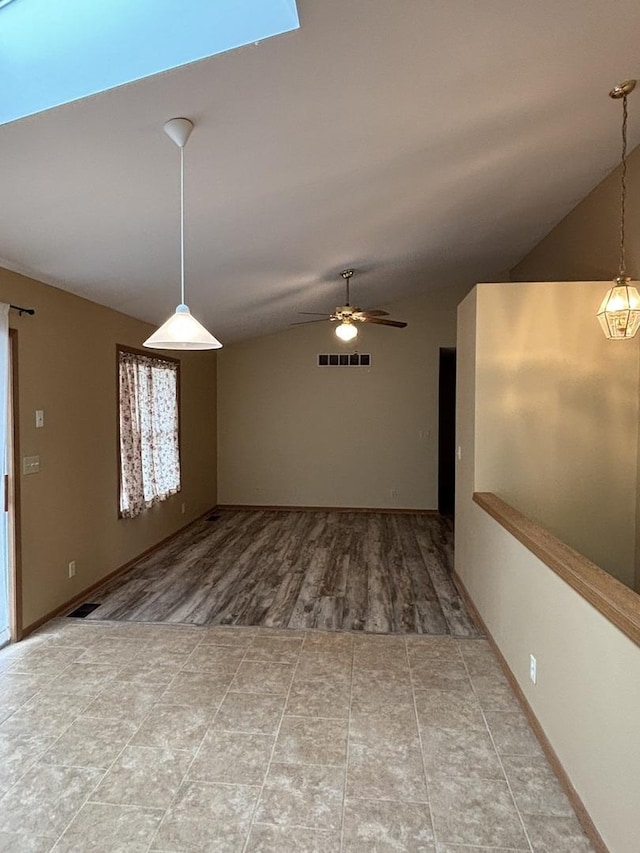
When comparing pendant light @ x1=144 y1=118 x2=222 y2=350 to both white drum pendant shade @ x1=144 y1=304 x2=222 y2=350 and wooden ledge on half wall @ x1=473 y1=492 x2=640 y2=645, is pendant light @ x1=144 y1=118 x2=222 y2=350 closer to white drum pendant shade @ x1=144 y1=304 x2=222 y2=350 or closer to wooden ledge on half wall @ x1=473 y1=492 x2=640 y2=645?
white drum pendant shade @ x1=144 y1=304 x2=222 y2=350

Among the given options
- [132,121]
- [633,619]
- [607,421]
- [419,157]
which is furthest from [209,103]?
[607,421]

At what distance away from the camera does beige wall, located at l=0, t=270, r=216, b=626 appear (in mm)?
3492

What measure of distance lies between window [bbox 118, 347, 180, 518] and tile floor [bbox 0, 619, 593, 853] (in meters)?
1.80

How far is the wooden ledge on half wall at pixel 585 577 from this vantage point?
1677 millimetres

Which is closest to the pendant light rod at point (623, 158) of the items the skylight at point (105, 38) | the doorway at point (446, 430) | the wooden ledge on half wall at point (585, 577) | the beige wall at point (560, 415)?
the beige wall at point (560, 415)

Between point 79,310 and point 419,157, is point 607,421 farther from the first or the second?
point 79,310

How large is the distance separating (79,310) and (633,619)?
4066 mm

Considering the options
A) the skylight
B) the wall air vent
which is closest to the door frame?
the skylight

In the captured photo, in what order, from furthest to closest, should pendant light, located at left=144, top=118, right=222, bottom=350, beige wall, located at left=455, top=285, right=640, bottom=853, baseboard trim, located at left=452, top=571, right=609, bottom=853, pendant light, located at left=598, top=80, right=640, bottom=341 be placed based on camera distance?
pendant light, located at left=598, top=80, right=640, bottom=341, pendant light, located at left=144, top=118, right=222, bottom=350, baseboard trim, located at left=452, top=571, right=609, bottom=853, beige wall, located at left=455, top=285, right=640, bottom=853

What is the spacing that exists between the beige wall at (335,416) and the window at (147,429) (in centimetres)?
181

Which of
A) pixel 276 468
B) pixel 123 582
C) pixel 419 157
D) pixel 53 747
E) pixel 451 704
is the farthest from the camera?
pixel 276 468

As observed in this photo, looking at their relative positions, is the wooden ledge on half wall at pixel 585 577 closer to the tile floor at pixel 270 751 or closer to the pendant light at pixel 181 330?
the tile floor at pixel 270 751

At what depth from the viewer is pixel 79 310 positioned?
4.09 m

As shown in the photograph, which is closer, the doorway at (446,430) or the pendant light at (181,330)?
the pendant light at (181,330)
